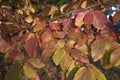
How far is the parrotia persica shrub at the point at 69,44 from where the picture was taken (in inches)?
41.9

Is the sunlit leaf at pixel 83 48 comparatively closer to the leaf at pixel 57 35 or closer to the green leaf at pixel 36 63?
the leaf at pixel 57 35

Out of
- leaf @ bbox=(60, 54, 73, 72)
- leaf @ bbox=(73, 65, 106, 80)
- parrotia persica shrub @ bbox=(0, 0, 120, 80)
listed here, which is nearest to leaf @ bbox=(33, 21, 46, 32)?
parrotia persica shrub @ bbox=(0, 0, 120, 80)

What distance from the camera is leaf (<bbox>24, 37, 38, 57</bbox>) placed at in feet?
3.88

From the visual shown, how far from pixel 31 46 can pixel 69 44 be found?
0.16m

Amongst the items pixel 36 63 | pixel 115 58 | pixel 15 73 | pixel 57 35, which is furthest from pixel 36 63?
pixel 115 58

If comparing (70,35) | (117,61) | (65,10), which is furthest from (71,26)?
(117,61)

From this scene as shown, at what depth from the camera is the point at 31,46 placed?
120 cm

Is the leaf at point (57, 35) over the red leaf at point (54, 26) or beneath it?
beneath

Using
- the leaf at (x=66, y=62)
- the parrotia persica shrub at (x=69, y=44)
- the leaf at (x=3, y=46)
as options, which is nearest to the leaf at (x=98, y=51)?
the parrotia persica shrub at (x=69, y=44)

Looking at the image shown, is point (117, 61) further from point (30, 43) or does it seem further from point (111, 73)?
point (111, 73)

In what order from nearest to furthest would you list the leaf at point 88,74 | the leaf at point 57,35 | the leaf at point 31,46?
the leaf at point 88,74 → the leaf at point 31,46 → the leaf at point 57,35

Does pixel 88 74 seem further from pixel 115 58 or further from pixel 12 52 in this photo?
pixel 12 52

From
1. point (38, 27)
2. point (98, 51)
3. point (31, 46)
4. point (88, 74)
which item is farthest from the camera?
point (38, 27)

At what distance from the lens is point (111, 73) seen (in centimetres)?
454
